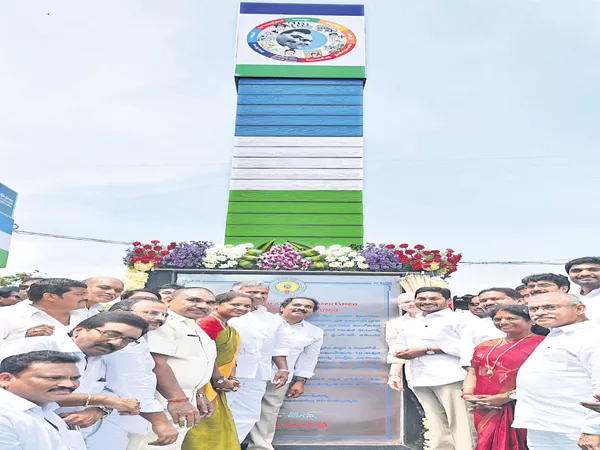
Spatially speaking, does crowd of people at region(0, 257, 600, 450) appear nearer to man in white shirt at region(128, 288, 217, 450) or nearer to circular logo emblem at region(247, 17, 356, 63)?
man in white shirt at region(128, 288, 217, 450)

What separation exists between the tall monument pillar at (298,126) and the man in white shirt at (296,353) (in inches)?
138

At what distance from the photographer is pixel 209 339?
425 cm

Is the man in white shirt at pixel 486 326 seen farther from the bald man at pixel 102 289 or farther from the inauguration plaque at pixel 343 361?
the bald man at pixel 102 289

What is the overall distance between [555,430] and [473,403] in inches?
34.8

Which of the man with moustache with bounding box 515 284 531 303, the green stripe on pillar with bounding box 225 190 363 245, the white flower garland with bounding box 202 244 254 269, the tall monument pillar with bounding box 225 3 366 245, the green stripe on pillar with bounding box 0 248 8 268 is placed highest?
the tall monument pillar with bounding box 225 3 366 245

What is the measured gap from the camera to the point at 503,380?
4.28 metres

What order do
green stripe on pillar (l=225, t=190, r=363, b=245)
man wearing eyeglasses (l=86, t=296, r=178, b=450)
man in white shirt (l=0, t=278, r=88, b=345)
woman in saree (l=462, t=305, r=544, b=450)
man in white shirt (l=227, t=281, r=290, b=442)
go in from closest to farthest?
1. man wearing eyeglasses (l=86, t=296, r=178, b=450)
2. man in white shirt (l=0, t=278, r=88, b=345)
3. woman in saree (l=462, t=305, r=544, b=450)
4. man in white shirt (l=227, t=281, r=290, b=442)
5. green stripe on pillar (l=225, t=190, r=363, b=245)

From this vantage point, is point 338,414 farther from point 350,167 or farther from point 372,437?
point 350,167

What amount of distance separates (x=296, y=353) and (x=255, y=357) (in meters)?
0.56

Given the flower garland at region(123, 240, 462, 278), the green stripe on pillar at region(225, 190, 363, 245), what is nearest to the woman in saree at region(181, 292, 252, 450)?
the flower garland at region(123, 240, 462, 278)

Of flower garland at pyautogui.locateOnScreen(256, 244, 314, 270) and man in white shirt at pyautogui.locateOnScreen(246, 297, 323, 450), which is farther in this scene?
flower garland at pyautogui.locateOnScreen(256, 244, 314, 270)

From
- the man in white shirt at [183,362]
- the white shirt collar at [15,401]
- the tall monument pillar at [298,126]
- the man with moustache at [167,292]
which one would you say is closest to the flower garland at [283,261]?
the man with moustache at [167,292]

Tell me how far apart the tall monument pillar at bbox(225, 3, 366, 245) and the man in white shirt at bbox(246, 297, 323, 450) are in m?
3.50

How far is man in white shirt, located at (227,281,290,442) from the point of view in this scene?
5.20m
